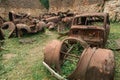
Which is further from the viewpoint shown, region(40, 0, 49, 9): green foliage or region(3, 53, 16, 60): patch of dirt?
region(40, 0, 49, 9): green foliage

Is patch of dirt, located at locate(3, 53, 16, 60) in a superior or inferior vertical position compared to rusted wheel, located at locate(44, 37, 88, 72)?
inferior

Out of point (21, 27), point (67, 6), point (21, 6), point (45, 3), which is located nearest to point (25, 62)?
point (21, 27)

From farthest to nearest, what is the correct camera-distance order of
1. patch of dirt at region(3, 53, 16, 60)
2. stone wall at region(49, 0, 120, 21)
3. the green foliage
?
the green foliage, stone wall at region(49, 0, 120, 21), patch of dirt at region(3, 53, 16, 60)

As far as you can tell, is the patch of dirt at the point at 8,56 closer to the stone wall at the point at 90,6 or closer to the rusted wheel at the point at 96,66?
the rusted wheel at the point at 96,66

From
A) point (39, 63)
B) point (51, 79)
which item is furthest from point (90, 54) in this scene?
point (39, 63)

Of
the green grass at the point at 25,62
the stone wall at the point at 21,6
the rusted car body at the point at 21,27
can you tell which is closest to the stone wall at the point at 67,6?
the stone wall at the point at 21,6

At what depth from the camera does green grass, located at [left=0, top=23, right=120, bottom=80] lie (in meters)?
5.02

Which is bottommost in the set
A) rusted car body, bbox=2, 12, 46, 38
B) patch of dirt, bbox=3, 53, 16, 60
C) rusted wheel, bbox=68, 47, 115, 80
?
patch of dirt, bbox=3, 53, 16, 60

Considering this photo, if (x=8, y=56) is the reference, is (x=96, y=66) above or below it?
above

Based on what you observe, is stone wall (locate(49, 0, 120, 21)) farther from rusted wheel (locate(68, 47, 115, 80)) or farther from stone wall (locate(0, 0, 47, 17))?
rusted wheel (locate(68, 47, 115, 80))

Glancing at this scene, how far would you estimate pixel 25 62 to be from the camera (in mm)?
6098

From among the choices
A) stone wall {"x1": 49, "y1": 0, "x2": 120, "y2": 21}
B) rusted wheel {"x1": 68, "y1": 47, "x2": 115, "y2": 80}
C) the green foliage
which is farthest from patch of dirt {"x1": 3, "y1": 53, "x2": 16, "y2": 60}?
the green foliage

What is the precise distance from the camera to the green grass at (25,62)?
5.02 m

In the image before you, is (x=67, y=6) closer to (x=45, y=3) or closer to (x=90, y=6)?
(x=90, y=6)
